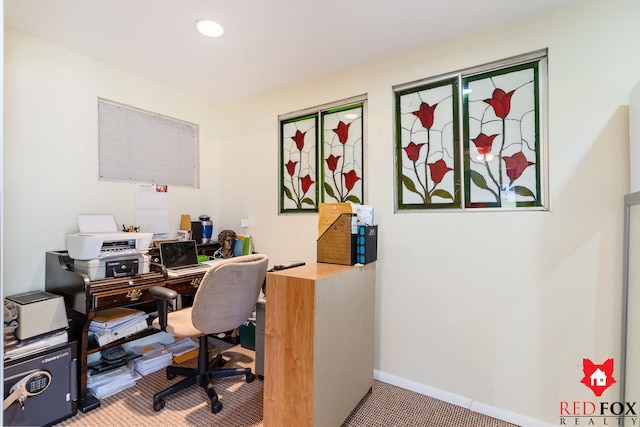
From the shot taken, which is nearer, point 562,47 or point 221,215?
point 562,47

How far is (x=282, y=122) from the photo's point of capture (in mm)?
3057

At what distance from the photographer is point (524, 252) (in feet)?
6.45

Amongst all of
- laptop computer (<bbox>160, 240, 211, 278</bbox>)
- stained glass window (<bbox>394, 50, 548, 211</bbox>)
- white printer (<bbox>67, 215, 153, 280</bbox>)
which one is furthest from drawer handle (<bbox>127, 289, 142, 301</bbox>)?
stained glass window (<bbox>394, 50, 548, 211</bbox>)

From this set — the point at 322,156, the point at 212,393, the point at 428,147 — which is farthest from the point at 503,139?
the point at 212,393

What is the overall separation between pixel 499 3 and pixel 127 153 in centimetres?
295

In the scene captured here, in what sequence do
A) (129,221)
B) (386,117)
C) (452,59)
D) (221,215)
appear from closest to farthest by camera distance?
(452,59) < (386,117) < (129,221) < (221,215)

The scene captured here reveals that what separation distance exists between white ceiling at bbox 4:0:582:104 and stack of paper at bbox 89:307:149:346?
1.98 m

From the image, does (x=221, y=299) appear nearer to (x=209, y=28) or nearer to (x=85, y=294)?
(x=85, y=294)

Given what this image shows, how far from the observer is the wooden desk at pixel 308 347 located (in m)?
1.61

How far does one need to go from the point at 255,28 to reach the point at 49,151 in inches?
68.2

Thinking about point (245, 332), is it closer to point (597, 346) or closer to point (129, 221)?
point (129, 221)

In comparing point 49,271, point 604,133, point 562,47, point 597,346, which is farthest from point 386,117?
point 49,271

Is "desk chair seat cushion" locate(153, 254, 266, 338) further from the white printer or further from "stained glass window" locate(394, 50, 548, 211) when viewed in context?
"stained glass window" locate(394, 50, 548, 211)

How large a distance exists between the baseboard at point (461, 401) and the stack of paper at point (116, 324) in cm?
182
